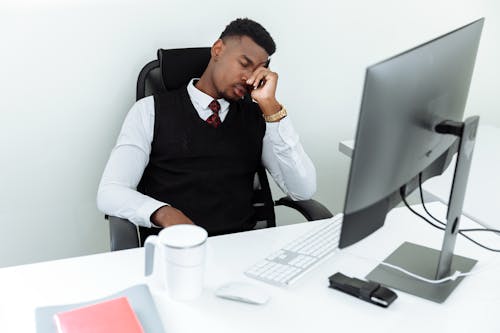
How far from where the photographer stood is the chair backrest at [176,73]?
1.75 m

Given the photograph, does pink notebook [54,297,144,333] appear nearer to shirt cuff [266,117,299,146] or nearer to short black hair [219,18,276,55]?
shirt cuff [266,117,299,146]

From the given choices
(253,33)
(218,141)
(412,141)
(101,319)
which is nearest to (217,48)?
(253,33)

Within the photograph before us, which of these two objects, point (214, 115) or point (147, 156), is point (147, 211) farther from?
point (214, 115)

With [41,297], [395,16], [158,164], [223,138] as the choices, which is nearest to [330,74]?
[395,16]

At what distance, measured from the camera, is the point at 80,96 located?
1.87 meters

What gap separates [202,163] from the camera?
175cm

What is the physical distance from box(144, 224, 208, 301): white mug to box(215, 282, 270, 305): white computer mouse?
0.05 m

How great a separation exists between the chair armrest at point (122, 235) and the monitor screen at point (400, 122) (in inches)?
22.9

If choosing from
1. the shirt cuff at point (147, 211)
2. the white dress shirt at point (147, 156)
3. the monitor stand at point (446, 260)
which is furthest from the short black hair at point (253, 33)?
the monitor stand at point (446, 260)

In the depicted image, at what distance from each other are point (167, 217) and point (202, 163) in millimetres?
353

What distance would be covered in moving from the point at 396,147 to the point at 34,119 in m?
1.27

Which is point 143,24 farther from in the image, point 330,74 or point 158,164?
point 330,74

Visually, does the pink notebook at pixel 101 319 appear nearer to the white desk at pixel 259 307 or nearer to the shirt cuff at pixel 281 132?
the white desk at pixel 259 307

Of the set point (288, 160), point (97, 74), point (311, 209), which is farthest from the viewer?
point (97, 74)
